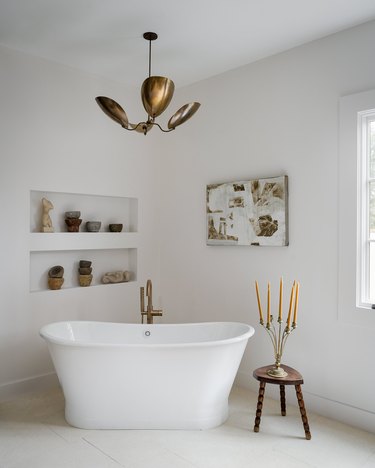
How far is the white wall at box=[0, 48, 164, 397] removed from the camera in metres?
3.27

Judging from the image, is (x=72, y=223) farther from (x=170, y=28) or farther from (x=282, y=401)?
(x=282, y=401)

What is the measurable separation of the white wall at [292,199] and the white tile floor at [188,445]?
338 millimetres

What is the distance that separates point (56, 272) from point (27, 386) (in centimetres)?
94

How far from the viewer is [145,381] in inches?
106

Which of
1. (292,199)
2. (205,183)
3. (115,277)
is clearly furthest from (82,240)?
(292,199)

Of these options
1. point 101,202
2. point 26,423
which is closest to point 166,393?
point 26,423

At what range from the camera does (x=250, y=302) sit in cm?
350

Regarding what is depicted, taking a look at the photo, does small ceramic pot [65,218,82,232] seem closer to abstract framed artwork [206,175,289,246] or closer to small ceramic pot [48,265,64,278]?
small ceramic pot [48,265,64,278]

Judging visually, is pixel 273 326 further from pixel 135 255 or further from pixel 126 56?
pixel 126 56

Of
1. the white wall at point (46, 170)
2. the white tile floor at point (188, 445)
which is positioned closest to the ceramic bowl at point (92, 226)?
the white wall at point (46, 170)

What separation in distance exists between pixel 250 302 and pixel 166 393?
1.12 meters

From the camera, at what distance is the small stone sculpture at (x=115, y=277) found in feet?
13.0

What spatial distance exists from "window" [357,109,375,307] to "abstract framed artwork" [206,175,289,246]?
56 centimetres

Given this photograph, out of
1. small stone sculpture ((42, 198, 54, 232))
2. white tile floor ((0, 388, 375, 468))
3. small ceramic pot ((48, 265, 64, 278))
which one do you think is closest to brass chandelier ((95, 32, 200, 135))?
small stone sculpture ((42, 198, 54, 232))
